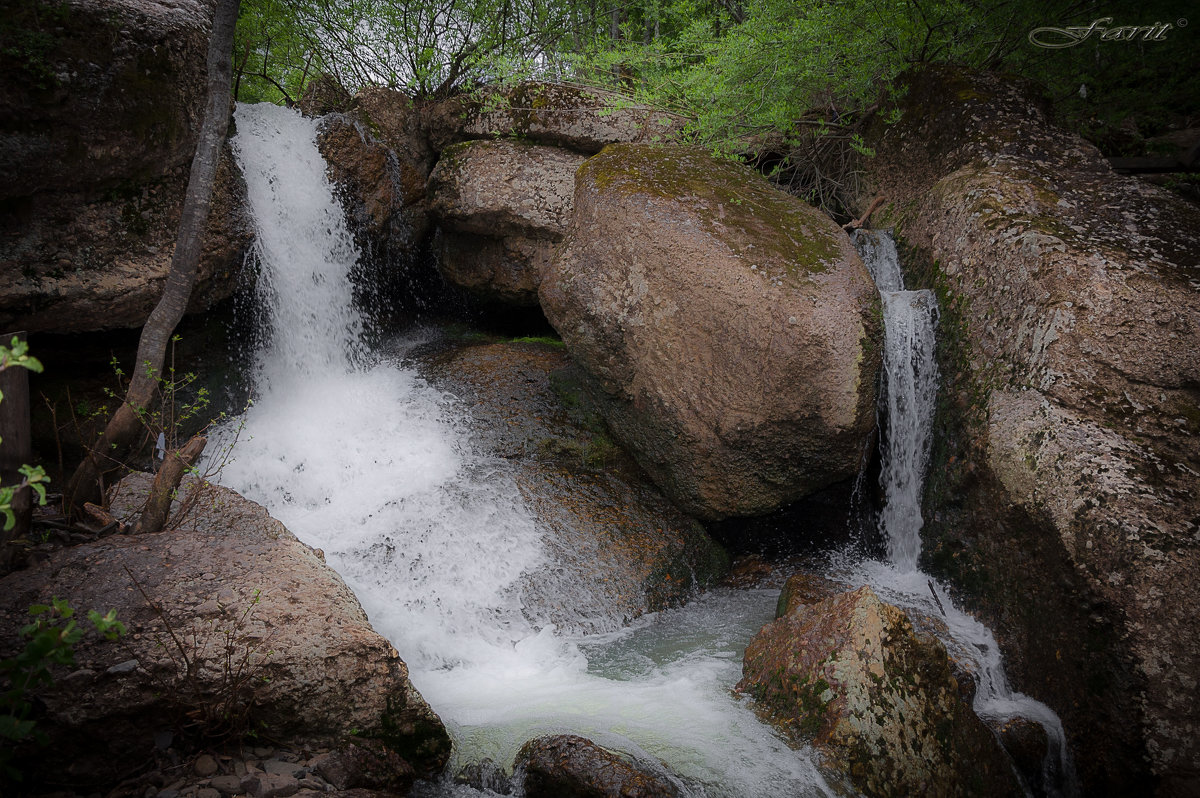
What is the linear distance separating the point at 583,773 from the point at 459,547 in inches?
114

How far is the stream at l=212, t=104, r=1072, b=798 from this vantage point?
390cm

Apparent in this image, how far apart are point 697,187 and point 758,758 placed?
5020 millimetres

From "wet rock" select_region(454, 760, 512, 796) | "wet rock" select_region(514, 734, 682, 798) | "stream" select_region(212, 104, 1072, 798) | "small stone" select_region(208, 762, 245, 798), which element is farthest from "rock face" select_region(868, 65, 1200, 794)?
"small stone" select_region(208, 762, 245, 798)

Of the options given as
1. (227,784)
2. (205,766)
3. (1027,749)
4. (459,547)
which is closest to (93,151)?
(459,547)

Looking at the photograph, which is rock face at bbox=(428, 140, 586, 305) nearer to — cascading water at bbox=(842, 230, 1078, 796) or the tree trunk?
cascading water at bbox=(842, 230, 1078, 796)

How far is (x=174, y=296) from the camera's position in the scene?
4555 mm

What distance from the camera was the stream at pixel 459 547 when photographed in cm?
390

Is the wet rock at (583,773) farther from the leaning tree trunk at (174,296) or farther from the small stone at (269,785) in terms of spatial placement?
the leaning tree trunk at (174,296)

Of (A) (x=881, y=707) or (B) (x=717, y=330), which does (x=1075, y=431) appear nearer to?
(A) (x=881, y=707)

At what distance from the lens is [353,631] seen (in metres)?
3.45

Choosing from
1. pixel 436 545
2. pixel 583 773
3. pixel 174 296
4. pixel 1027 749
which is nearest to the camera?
pixel 583 773

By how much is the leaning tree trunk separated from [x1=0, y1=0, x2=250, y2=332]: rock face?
157cm

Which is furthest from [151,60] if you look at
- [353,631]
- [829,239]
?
[829,239]

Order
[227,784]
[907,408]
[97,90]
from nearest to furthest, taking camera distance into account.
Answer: [227,784] < [97,90] < [907,408]
